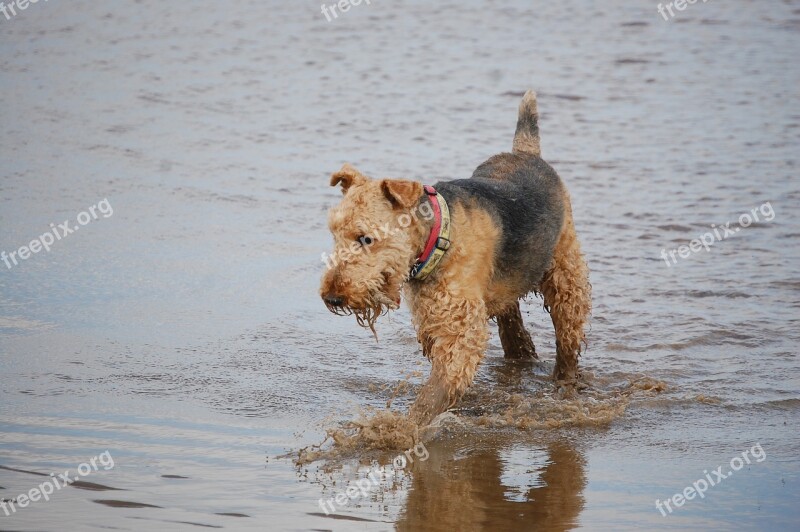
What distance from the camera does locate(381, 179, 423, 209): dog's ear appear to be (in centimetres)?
473

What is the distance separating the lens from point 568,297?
6195 millimetres

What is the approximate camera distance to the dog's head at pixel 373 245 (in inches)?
180

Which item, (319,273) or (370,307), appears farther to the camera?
(319,273)

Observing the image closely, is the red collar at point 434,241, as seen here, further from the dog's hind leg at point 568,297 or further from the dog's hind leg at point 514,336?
the dog's hind leg at point 514,336

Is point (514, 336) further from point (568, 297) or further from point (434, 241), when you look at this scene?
point (434, 241)

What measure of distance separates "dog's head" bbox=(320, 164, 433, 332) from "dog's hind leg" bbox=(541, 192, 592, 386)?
1.54 m

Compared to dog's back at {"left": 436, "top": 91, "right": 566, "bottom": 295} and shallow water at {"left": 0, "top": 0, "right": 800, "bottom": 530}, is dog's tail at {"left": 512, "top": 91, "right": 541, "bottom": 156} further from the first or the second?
shallow water at {"left": 0, "top": 0, "right": 800, "bottom": 530}

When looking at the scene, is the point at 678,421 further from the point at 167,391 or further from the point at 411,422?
the point at 167,391

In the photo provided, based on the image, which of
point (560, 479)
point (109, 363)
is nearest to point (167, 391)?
point (109, 363)

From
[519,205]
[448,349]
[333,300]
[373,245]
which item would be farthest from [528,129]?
[333,300]

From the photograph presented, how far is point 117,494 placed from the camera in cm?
429

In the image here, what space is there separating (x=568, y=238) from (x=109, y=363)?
Answer: 9.65 ft

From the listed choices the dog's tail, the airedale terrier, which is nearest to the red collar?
the airedale terrier

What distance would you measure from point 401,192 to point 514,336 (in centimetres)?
224
